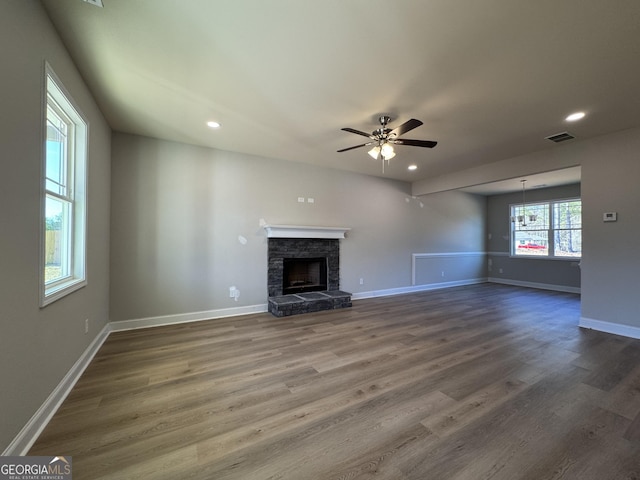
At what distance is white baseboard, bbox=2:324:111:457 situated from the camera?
139 centimetres

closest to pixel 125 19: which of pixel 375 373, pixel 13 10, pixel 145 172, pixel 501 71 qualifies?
pixel 13 10

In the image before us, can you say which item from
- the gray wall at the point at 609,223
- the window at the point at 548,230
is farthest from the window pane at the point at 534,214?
the gray wall at the point at 609,223

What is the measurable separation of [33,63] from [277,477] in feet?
9.16

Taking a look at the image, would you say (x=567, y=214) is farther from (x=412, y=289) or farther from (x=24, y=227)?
(x=24, y=227)

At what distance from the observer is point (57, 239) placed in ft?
7.32

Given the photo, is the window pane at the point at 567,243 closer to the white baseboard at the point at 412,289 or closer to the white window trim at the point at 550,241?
the white window trim at the point at 550,241

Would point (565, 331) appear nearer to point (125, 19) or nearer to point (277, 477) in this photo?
point (277, 477)

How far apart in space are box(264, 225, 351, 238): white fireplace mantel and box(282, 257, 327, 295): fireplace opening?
497mm

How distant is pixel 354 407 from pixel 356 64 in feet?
9.03

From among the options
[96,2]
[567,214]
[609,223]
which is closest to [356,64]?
[96,2]

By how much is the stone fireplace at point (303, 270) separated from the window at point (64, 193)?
2.45m

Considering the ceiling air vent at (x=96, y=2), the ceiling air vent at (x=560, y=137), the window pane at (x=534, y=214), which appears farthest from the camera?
the window pane at (x=534, y=214)

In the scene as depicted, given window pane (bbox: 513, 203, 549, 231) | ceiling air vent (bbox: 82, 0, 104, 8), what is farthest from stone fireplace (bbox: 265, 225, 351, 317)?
window pane (bbox: 513, 203, 549, 231)

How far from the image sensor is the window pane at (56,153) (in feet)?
6.79
